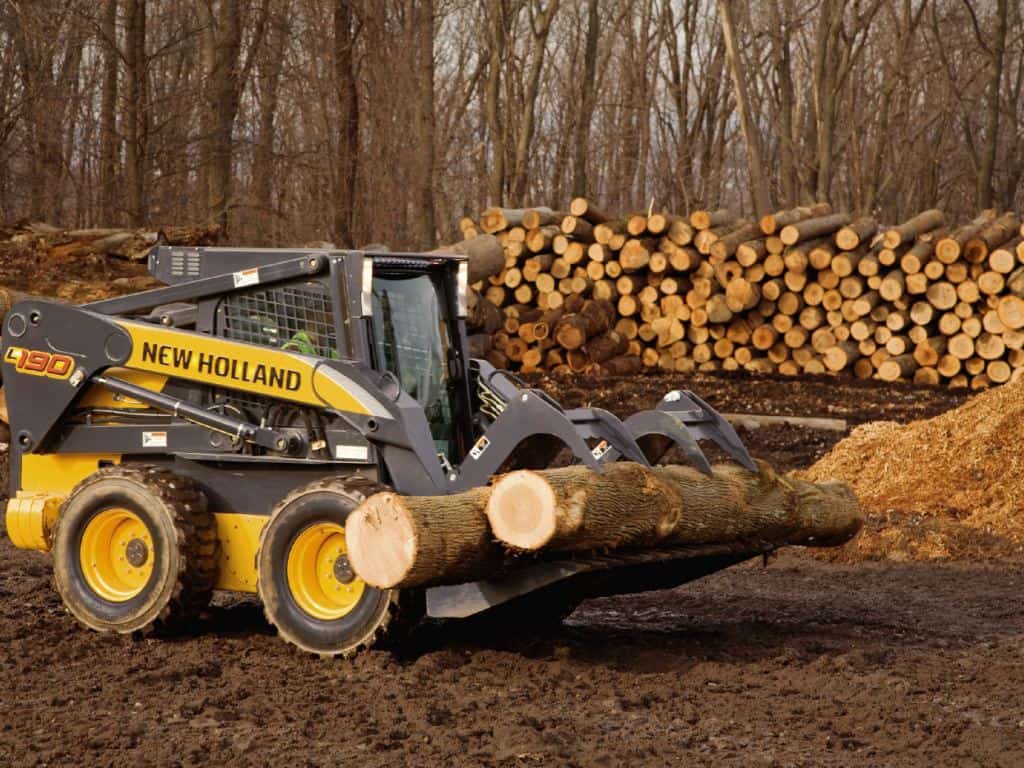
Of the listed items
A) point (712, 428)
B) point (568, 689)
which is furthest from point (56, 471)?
point (712, 428)

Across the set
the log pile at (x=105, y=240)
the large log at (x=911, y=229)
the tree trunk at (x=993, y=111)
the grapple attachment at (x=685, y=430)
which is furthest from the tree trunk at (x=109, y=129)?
the tree trunk at (x=993, y=111)

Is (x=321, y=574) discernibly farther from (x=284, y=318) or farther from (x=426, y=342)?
(x=426, y=342)

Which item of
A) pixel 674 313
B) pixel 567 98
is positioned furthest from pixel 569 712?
pixel 567 98

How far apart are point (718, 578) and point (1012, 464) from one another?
131 inches

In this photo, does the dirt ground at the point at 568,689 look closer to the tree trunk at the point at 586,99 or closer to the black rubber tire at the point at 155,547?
the black rubber tire at the point at 155,547

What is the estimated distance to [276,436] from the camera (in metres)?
7.80

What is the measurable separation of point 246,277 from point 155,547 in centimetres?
153

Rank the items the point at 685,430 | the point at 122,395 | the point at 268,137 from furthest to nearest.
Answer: the point at 268,137, the point at 122,395, the point at 685,430

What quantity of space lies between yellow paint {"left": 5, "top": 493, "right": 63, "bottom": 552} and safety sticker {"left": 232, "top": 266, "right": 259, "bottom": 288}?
1725 mm

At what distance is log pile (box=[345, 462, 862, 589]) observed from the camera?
6777mm

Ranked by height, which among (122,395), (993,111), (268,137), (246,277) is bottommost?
(122,395)

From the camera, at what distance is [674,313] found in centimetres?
2112

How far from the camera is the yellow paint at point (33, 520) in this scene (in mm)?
8523

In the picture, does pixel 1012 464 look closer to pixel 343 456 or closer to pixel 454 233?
pixel 343 456
